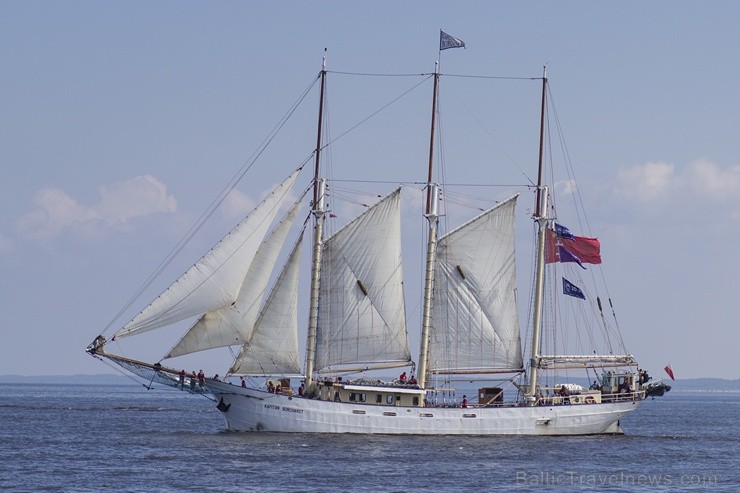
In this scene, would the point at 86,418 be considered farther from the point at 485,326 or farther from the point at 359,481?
the point at 359,481

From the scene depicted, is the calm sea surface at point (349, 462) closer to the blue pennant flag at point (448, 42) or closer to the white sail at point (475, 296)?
the white sail at point (475, 296)

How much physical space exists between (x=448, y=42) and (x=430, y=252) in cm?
1299

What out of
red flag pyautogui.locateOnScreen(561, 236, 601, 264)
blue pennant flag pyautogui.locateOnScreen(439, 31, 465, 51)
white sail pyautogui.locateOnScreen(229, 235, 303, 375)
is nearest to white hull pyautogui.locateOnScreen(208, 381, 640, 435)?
white sail pyautogui.locateOnScreen(229, 235, 303, 375)

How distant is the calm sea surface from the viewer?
52469mm

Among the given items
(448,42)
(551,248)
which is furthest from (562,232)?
(448,42)

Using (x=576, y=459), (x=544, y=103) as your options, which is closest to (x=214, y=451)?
(x=576, y=459)

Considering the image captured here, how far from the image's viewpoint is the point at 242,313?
2756 inches

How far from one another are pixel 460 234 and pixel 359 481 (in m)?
26.7

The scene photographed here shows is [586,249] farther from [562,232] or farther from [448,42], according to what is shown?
[448,42]

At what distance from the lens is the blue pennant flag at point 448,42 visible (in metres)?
76.3

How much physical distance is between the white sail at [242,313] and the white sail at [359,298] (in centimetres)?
473

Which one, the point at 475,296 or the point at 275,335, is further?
the point at 475,296

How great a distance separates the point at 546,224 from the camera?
8012 cm

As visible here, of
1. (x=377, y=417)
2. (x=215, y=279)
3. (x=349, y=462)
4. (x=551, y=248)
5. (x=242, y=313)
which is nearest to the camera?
(x=349, y=462)
